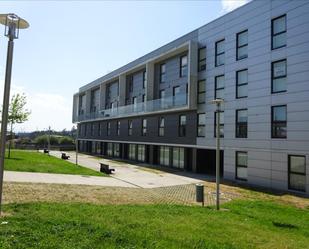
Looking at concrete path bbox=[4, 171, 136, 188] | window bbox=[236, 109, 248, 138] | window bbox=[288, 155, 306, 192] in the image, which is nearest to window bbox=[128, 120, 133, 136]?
window bbox=[236, 109, 248, 138]

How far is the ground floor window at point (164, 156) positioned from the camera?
114 ft

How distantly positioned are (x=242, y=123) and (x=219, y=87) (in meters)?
4.02

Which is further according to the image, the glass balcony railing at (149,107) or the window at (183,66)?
the window at (183,66)

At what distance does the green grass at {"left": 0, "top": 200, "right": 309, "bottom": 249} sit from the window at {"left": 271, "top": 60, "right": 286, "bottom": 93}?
33.4 feet

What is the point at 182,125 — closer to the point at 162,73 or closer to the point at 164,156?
the point at 164,156

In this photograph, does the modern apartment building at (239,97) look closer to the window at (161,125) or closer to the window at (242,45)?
the window at (242,45)

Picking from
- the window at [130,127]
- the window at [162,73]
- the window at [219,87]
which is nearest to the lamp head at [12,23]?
the window at [219,87]

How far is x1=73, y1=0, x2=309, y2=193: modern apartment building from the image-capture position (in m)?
20.4

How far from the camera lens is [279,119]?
2145 centimetres

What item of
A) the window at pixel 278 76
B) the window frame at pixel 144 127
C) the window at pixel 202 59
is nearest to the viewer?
the window at pixel 278 76

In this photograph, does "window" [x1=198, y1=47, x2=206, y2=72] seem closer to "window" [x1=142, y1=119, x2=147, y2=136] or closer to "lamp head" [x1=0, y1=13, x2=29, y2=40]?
"window" [x1=142, y1=119, x2=147, y2=136]

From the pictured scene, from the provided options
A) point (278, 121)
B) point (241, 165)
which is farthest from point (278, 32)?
point (241, 165)

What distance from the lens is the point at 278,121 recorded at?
21.5 m

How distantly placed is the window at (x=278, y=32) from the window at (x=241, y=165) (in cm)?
756
